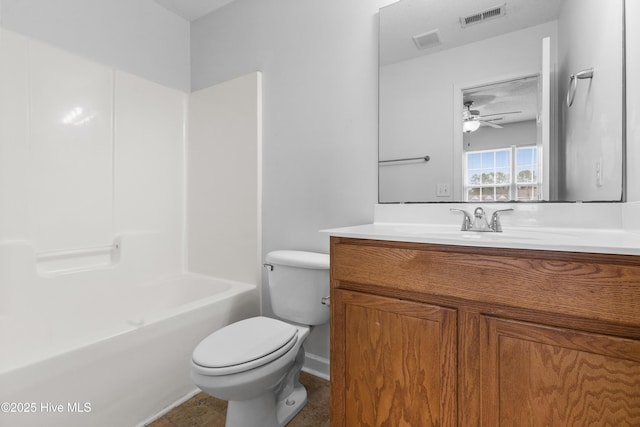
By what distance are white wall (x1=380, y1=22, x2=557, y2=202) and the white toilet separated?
599 millimetres

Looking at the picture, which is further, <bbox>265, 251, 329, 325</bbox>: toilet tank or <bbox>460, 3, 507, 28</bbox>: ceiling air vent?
<bbox>265, 251, 329, 325</bbox>: toilet tank

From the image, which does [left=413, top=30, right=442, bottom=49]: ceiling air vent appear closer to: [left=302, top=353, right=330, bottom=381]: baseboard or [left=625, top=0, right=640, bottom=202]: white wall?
[left=625, top=0, right=640, bottom=202]: white wall

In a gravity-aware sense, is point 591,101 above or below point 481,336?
above

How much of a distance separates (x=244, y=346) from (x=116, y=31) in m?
2.11

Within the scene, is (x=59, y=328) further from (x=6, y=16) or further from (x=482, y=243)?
(x=482, y=243)

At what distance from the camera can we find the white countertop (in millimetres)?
774

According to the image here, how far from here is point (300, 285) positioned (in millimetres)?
1599

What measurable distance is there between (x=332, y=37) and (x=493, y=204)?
4.07ft

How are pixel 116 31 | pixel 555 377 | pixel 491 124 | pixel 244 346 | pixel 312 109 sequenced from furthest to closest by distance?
pixel 116 31 → pixel 312 109 → pixel 491 124 → pixel 244 346 → pixel 555 377

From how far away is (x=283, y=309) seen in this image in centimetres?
166

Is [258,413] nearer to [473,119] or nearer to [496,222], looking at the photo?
[496,222]

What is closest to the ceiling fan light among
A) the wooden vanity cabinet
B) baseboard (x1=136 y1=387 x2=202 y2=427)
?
the wooden vanity cabinet

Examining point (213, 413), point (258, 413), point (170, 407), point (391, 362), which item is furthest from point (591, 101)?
point (170, 407)

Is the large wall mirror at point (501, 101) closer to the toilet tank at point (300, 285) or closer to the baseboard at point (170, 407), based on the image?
the toilet tank at point (300, 285)
